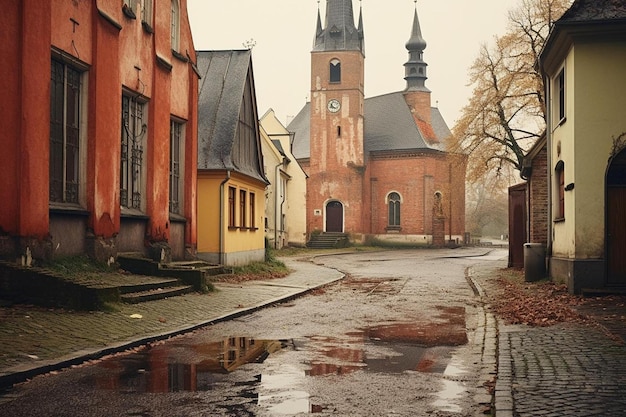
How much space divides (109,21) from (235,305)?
21.2ft

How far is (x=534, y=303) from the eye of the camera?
1486 centimetres

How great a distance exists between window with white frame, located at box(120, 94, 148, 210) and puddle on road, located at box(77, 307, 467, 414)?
765 centimetres

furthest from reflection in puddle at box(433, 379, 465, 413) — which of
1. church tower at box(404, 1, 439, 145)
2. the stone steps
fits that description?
church tower at box(404, 1, 439, 145)

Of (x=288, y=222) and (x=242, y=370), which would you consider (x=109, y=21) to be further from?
(x=288, y=222)

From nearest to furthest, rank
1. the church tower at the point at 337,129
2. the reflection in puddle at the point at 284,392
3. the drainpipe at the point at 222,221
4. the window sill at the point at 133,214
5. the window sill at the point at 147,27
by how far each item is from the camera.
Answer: the reflection in puddle at the point at 284,392
the window sill at the point at 133,214
the window sill at the point at 147,27
the drainpipe at the point at 222,221
the church tower at the point at 337,129

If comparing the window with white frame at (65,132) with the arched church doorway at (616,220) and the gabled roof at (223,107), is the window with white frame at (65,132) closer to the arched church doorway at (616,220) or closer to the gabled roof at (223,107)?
the gabled roof at (223,107)

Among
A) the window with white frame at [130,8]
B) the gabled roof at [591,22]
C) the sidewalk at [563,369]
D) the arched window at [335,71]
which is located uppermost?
the arched window at [335,71]

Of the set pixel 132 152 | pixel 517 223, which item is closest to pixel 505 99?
pixel 517 223

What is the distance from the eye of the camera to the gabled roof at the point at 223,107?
2378 cm

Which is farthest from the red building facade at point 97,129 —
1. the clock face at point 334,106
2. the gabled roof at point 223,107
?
the clock face at point 334,106

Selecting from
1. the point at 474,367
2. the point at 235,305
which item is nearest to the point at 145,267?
the point at 235,305

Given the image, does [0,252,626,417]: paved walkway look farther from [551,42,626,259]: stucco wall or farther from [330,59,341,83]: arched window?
[330,59,341,83]: arched window

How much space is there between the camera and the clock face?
2398 inches

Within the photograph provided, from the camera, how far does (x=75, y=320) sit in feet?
34.6
